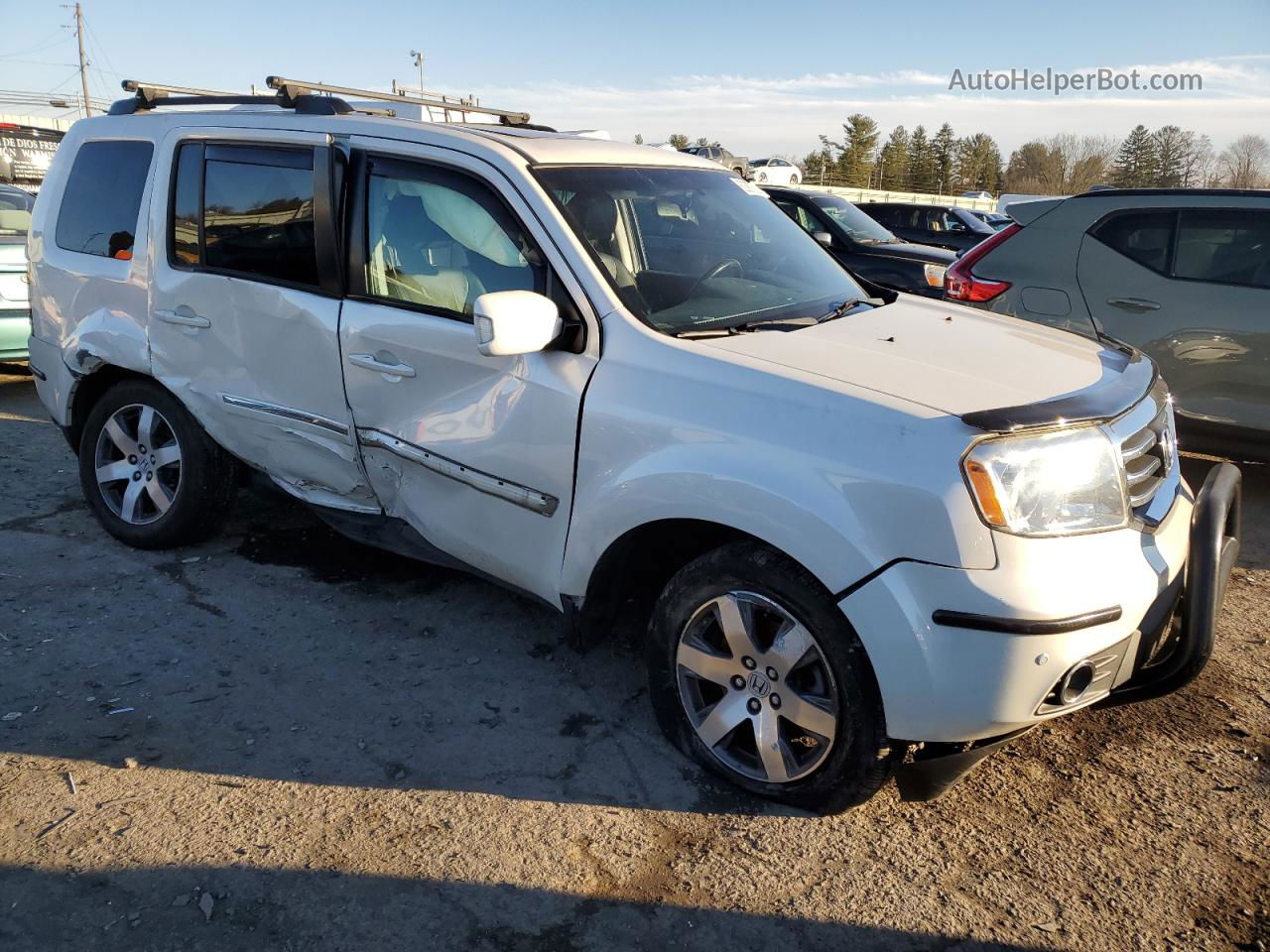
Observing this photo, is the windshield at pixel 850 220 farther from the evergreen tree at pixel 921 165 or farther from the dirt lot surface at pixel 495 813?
the evergreen tree at pixel 921 165

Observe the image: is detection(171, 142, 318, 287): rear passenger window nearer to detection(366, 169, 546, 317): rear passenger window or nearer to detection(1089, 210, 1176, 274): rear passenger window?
detection(366, 169, 546, 317): rear passenger window

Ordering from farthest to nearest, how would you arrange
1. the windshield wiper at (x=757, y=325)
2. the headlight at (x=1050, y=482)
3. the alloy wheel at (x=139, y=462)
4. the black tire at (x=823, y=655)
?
the alloy wheel at (x=139, y=462) < the windshield wiper at (x=757, y=325) < the black tire at (x=823, y=655) < the headlight at (x=1050, y=482)

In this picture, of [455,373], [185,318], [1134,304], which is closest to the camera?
[455,373]

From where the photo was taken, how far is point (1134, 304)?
18.0 feet

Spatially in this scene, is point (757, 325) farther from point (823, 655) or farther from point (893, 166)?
point (893, 166)

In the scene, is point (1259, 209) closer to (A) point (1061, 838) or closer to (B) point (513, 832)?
(A) point (1061, 838)

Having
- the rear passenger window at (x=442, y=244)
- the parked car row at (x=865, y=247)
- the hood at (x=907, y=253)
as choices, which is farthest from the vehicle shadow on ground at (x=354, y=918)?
the hood at (x=907, y=253)

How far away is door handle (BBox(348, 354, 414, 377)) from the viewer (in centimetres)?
332

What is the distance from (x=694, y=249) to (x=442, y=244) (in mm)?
891

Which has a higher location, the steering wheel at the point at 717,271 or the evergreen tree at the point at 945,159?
the evergreen tree at the point at 945,159

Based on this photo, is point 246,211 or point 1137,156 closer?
point 246,211

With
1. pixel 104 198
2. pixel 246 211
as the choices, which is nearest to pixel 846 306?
pixel 246 211

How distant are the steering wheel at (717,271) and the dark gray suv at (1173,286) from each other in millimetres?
2436

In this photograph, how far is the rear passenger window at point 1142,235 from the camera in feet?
18.0
